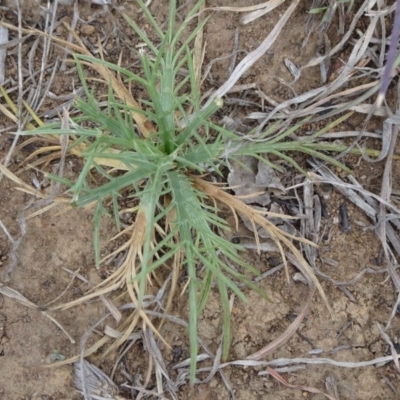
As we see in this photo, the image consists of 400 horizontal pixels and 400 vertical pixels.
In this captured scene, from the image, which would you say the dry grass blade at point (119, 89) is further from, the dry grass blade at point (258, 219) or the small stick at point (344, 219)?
the small stick at point (344, 219)

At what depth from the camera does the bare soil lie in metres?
1.51

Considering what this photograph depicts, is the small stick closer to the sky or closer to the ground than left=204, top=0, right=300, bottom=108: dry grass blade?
closer to the ground

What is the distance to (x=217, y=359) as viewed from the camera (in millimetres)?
1492

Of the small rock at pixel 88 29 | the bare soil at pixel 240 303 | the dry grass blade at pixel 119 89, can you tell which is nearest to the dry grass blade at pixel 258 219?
the bare soil at pixel 240 303

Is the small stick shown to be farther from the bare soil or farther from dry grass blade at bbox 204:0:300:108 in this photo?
dry grass blade at bbox 204:0:300:108

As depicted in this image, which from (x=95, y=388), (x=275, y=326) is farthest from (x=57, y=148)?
(x=275, y=326)

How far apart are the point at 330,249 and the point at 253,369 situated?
400 mm

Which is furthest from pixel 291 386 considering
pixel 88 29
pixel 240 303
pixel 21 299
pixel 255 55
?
pixel 88 29

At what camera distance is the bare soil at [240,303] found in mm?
1508

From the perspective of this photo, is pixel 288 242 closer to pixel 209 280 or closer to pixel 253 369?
pixel 209 280

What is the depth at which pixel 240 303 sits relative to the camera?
1523mm

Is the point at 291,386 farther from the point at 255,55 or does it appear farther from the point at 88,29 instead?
the point at 88,29

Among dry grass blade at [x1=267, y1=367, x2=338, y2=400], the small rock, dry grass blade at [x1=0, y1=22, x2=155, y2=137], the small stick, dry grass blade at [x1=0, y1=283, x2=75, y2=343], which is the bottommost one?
dry grass blade at [x1=267, y1=367, x2=338, y2=400]

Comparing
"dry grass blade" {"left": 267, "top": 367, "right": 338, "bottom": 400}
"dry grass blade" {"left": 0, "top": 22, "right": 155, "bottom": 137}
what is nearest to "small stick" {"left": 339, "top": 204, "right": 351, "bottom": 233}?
"dry grass blade" {"left": 267, "top": 367, "right": 338, "bottom": 400}
